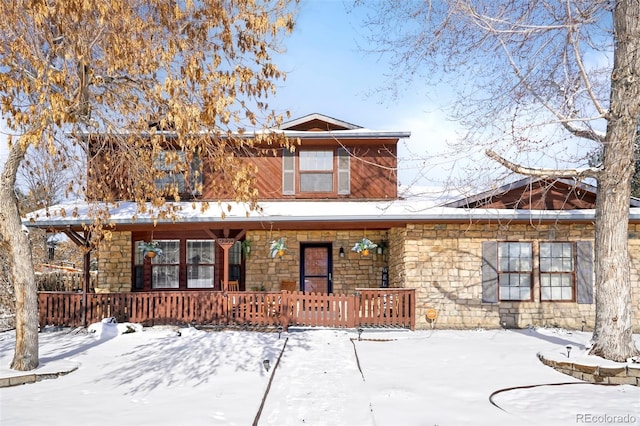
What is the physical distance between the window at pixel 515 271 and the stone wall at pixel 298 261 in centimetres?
330

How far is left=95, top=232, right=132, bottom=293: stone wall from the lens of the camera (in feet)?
46.2

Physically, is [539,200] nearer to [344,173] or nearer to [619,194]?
[619,194]

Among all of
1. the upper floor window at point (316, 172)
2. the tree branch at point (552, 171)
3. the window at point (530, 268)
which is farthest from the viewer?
the upper floor window at point (316, 172)

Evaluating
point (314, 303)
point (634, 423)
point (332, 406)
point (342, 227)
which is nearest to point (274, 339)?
point (314, 303)

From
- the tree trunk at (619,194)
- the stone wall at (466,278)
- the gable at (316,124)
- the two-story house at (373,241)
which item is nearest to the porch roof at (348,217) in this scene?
the two-story house at (373,241)

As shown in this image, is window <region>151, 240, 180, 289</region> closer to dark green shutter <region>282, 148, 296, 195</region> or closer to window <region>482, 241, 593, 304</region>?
dark green shutter <region>282, 148, 296, 195</region>

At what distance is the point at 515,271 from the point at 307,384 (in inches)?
283

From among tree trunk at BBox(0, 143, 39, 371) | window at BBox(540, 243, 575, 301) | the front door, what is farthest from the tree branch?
tree trunk at BBox(0, 143, 39, 371)

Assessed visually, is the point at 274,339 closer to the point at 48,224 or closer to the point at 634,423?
the point at 48,224

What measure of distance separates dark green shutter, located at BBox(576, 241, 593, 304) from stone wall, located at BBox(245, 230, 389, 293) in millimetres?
4925

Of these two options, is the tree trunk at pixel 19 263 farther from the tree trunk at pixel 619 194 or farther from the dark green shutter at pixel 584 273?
the dark green shutter at pixel 584 273

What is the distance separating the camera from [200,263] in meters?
14.7

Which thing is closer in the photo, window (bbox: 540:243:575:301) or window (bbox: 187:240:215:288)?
window (bbox: 540:243:575:301)

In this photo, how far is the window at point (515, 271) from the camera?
1252cm
